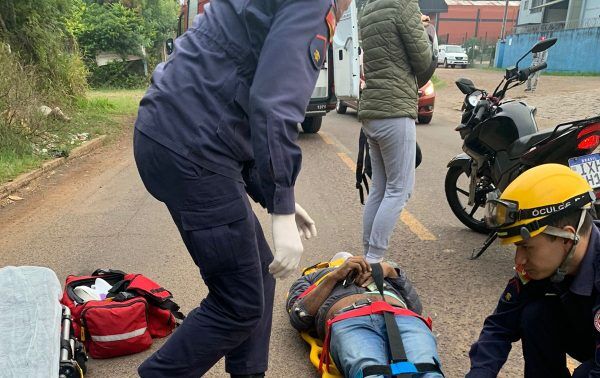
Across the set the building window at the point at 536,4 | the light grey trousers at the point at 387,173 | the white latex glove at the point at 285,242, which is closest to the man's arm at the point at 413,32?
the light grey trousers at the point at 387,173

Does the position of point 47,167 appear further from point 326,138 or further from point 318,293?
point 318,293

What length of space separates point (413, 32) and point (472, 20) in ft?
210

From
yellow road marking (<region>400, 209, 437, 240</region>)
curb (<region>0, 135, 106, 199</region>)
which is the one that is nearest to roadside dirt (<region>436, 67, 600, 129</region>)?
yellow road marking (<region>400, 209, 437, 240</region>)

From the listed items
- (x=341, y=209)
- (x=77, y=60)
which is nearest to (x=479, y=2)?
(x=77, y=60)

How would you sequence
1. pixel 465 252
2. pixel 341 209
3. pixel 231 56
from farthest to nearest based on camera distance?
pixel 341 209 → pixel 465 252 → pixel 231 56

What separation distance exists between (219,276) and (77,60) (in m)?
10.9

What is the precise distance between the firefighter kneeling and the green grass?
5756 mm

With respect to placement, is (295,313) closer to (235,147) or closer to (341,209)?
(235,147)

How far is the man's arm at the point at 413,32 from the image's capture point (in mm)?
2895

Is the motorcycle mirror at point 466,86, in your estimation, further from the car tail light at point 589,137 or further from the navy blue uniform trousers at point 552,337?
the navy blue uniform trousers at point 552,337

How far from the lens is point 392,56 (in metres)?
3.03

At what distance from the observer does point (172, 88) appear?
64.0 inches

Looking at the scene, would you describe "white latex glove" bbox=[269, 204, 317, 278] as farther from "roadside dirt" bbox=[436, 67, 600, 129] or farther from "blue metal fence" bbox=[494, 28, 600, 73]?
"blue metal fence" bbox=[494, 28, 600, 73]

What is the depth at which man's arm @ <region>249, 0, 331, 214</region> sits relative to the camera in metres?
1.45
